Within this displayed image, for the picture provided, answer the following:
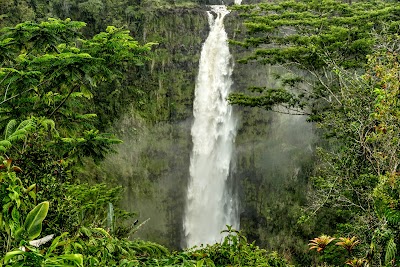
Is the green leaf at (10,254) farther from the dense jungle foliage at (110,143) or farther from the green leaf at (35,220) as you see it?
the green leaf at (35,220)

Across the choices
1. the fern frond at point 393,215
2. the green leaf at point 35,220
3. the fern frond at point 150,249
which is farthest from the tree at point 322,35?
the green leaf at point 35,220

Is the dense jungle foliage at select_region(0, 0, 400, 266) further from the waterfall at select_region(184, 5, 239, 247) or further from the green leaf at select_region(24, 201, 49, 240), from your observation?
the waterfall at select_region(184, 5, 239, 247)

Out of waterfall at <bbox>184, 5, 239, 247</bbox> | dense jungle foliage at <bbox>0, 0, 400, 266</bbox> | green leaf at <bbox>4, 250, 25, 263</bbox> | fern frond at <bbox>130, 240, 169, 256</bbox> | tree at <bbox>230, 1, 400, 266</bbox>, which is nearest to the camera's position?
green leaf at <bbox>4, 250, 25, 263</bbox>

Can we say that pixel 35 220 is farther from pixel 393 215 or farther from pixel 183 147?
pixel 183 147

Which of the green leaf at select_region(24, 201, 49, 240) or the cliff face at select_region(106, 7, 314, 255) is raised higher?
the green leaf at select_region(24, 201, 49, 240)

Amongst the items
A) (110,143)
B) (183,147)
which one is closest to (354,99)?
(110,143)

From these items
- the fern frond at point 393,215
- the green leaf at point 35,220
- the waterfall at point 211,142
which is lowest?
the waterfall at point 211,142

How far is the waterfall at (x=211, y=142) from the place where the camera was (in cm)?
1798

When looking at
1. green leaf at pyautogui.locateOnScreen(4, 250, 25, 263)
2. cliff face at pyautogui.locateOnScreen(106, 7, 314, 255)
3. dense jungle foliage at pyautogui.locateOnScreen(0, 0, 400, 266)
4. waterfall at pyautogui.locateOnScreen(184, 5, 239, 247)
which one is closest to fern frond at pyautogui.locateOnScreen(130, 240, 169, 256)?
dense jungle foliage at pyautogui.locateOnScreen(0, 0, 400, 266)

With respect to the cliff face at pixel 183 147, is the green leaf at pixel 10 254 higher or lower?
higher

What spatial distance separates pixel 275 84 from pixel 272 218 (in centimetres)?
607

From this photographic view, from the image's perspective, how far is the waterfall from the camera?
18.0m

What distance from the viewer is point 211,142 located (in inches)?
724

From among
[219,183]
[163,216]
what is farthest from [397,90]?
[163,216]
